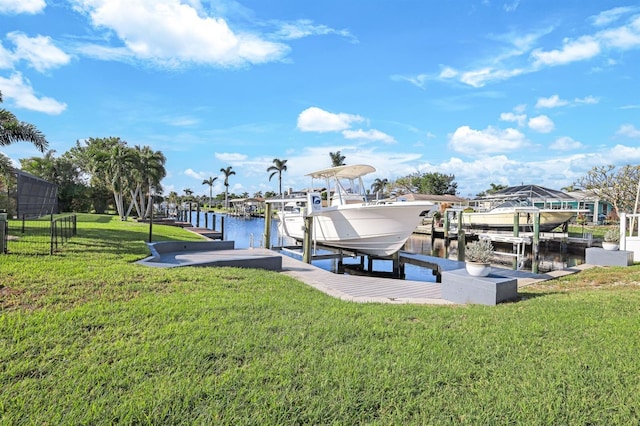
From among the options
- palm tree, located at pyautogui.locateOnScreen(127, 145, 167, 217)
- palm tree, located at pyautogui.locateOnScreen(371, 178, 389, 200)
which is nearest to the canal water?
palm tree, located at pyautogui.locateOnScreen(127, 145, 167, 217)

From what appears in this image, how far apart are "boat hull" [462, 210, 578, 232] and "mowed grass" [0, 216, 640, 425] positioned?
20911mm

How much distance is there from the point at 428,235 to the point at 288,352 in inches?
1189

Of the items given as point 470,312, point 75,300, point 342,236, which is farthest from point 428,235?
point 75,300

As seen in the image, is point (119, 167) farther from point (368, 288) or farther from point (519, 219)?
point (519, 219)

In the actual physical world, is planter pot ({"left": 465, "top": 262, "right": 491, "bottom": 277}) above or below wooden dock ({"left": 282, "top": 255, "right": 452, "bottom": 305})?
above

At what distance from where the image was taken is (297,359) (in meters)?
3.21

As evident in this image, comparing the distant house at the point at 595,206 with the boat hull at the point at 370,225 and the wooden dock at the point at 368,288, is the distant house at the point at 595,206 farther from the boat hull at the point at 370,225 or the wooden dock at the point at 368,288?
the wooden dock at the point at 368,288

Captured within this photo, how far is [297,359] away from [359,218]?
11091 millimetres

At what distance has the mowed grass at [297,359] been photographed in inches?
99.2

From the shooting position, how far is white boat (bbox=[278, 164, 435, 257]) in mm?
13359

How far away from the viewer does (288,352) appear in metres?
3.34

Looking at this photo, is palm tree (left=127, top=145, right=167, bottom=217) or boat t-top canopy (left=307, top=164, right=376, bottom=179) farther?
palm tree (left=127, top=145, right=167, bottom=217)

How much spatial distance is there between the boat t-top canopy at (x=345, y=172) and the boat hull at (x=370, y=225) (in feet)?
5.33

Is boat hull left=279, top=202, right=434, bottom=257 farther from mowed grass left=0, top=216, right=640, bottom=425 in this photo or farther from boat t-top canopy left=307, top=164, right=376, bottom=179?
mowed grass left=0, top=216, right=640, bottom=425
